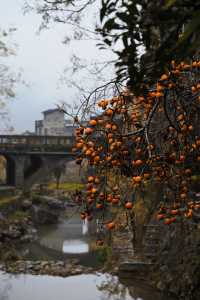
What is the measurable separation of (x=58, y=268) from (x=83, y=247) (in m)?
5.09

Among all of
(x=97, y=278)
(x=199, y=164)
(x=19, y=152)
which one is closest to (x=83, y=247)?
(x=97, y=278)

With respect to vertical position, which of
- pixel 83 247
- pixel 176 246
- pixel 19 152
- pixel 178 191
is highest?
pixel 19 152

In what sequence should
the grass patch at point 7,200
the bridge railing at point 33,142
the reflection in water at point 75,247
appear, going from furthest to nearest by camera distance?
the bridge railing at point 33,142
the grass patch at point 7,200
the reflection in water at point 75,247

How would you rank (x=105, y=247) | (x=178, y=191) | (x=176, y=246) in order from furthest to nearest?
(x=105, y=247), (x=176, y=246), (x=178, y=191)

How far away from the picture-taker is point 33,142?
31328mm

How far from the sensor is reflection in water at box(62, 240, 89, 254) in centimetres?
1890

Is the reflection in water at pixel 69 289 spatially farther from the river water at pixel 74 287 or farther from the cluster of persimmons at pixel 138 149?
the cluster of persimmons at pixel 138 149

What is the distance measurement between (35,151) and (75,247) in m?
12.9

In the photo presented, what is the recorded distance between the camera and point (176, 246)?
34.8ft

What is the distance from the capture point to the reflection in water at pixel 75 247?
62.0 ft

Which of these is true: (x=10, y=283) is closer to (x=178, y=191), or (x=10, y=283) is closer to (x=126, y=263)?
(x=126, y=263)

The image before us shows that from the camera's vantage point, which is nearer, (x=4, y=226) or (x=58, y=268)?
(x=58, y=268)

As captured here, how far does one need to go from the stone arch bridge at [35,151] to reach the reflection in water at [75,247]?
10.4 m

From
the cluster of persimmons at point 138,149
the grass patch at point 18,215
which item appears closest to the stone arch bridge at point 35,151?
the grass patch at point 18,215
